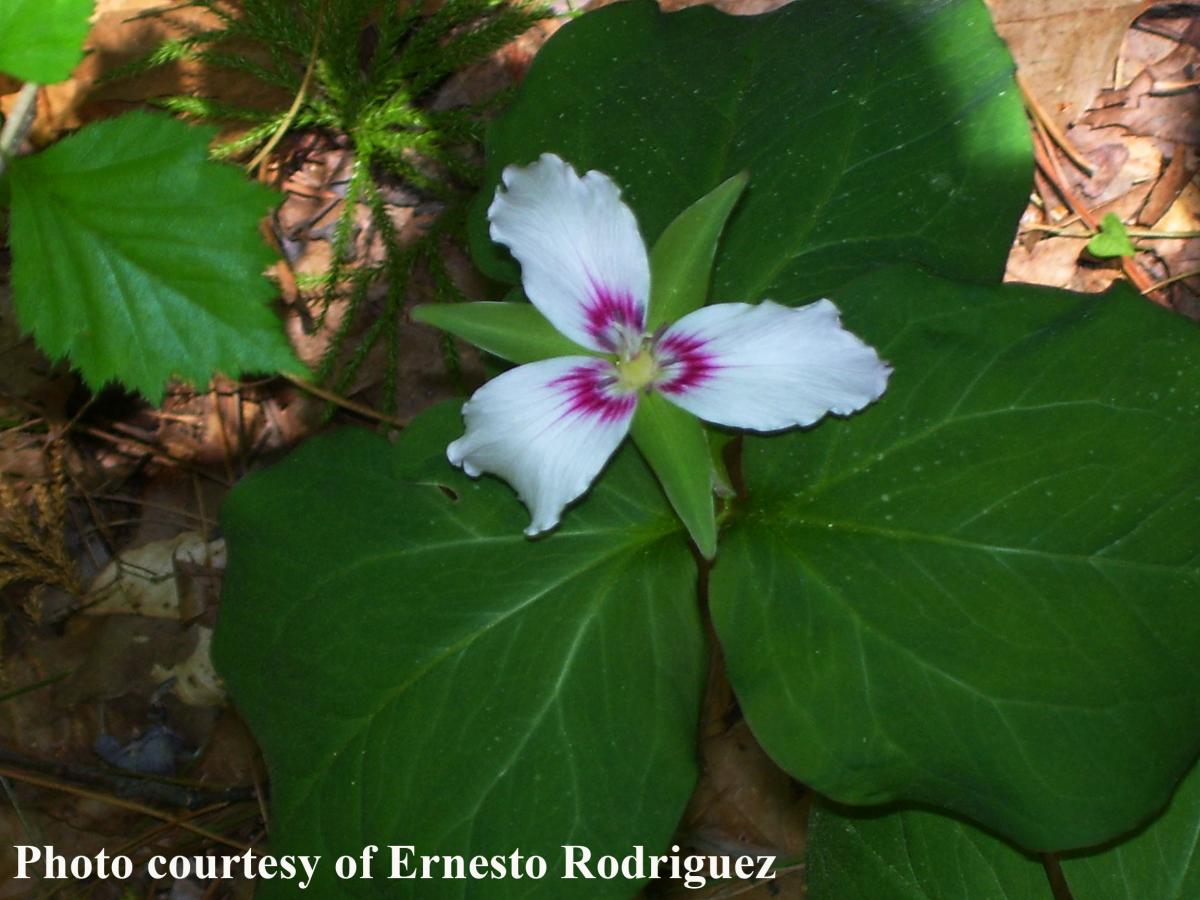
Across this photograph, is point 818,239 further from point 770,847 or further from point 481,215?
point 770,847

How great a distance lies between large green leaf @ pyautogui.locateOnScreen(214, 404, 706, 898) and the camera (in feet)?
5.20

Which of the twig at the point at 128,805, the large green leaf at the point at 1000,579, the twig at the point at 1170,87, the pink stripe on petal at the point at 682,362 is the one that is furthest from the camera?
the twig at the point at 1170,87

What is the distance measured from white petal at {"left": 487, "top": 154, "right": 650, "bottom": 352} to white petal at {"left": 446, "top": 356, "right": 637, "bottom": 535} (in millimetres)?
72

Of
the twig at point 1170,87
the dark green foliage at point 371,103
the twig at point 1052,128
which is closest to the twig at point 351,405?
the dark green foliage at point 371,103

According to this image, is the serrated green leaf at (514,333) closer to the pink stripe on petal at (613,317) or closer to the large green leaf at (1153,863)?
the pink stripe on petal at (613,317)

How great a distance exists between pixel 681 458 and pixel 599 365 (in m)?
0.18

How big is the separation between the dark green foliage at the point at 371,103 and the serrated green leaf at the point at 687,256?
0.84m

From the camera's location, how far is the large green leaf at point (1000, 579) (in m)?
1.47

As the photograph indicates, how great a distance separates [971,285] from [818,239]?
26 centimetres

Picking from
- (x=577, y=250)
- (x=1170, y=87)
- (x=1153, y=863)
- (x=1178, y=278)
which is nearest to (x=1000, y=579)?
(x=1153, y=863)

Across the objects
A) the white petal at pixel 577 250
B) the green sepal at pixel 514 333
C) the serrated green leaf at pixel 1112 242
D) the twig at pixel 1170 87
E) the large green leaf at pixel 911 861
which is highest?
the white petal at pixel 577 250

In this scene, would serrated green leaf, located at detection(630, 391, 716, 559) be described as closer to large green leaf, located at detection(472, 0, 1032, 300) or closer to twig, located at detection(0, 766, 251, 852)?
large green leaf, located at detection(472, 0, 1032, 300)

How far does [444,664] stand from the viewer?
1658 mm

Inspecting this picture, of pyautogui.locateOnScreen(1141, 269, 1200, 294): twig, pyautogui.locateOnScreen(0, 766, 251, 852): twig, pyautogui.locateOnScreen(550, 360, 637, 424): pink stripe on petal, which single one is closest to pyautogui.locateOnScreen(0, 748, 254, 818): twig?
pyautogui.locateOnScreen(0, 766, 251, 852): twig
